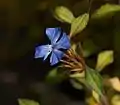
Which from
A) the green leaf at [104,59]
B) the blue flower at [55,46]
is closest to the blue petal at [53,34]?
the blue flower at [55,46]

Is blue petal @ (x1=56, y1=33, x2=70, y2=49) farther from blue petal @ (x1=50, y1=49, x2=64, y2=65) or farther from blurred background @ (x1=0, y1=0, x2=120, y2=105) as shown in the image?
blurred background @ (x1=0, y1=0, x2=120, y2=105)

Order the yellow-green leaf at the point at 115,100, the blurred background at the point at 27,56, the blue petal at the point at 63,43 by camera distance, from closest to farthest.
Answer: the blue petal at the point at 63,43 < the yellow-green leaf at the point at 115,100 < the blurred background at the point at 27,56

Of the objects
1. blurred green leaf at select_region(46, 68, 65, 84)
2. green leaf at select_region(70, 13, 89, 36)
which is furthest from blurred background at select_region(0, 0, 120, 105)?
green leaf at select_region(70, 13, 89, 36)

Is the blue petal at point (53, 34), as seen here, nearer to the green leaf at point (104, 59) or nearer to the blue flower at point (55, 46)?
the blue flower at point (55, 46)

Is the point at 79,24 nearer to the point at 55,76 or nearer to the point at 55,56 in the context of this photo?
the point at 55,56

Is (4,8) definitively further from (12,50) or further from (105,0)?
(105,0)

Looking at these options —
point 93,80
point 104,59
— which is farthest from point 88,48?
point 93,80
